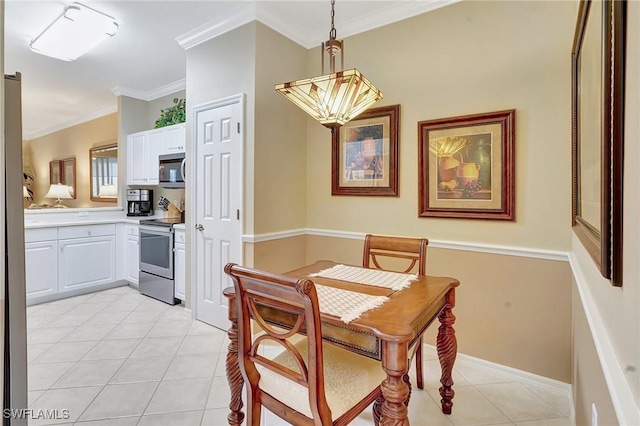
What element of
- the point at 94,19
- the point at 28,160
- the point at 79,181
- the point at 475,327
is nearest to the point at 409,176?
the point at 475,327

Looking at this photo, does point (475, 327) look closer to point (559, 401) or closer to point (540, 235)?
point (559, 401)

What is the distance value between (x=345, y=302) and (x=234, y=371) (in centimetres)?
64

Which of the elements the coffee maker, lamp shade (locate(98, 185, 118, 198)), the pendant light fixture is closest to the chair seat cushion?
the pendant light fixture

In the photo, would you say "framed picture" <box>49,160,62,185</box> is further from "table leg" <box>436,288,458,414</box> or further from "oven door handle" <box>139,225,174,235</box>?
"table leg" <box>436,288,458,414</box>

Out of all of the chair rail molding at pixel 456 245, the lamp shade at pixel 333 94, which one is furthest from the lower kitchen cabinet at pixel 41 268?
the lamp shade at pixel 333 94

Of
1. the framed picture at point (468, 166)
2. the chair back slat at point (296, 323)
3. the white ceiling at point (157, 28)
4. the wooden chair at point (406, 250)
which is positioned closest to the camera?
the chair back slat at point (296, 323)

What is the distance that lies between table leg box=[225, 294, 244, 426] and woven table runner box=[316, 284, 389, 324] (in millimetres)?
426

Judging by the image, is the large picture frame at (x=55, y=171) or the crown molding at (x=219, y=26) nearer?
the crown molding at (x=219, y=26)

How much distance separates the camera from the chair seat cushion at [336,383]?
1267 mm

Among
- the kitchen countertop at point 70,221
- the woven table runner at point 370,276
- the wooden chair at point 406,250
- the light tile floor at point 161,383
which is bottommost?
the light tile floor at point 161,383

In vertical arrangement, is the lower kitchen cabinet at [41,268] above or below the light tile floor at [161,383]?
above

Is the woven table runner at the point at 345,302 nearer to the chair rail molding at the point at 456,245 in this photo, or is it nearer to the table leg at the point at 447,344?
the table leg at the point at 447,344

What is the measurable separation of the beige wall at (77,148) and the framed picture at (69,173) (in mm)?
106

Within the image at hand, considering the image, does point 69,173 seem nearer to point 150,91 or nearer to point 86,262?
point 150,91
